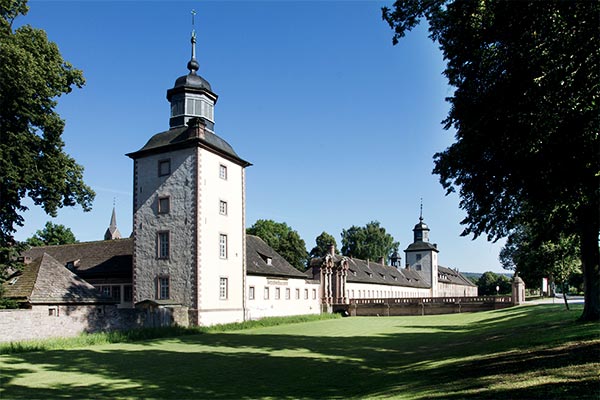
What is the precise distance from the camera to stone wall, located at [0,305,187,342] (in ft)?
74.4

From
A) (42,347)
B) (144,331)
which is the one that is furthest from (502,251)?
(42,347)

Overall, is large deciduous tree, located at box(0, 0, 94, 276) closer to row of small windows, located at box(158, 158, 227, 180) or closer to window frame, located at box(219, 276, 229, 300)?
row of small windows, located at box(158, 158, 227, 180)

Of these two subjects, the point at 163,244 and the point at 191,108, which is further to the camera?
the point at 191,108

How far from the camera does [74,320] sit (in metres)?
26.0

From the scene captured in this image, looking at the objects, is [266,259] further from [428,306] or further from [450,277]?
[450,277]

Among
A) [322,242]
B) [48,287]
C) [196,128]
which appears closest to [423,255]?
[322,242]

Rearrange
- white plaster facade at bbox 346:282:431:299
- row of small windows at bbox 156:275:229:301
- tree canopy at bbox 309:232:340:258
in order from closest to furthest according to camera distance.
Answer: row of small windows at bbox 156:275:229:301 → white plaster facade at bbox 346:282:431:299 → tree canopy at bbox 309:232:340:258

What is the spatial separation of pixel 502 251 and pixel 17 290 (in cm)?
8809

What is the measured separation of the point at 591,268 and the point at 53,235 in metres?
72.2

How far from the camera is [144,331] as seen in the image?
27703 millimetres

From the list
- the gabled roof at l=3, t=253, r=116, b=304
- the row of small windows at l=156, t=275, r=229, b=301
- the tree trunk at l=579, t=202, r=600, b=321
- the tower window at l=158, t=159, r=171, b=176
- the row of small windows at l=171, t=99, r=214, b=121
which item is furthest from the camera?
the row of small windows at l=171, t=99, r=214, b=121

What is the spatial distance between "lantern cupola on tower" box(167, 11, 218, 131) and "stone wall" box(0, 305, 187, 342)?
14.1 metres

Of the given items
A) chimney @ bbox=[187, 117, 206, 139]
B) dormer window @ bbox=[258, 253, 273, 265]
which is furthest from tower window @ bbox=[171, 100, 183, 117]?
dormer window @ bbox=[258, 253, 273, 265]

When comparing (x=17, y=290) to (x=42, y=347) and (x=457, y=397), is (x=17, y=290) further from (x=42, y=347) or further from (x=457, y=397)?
(x=457, y=397)
